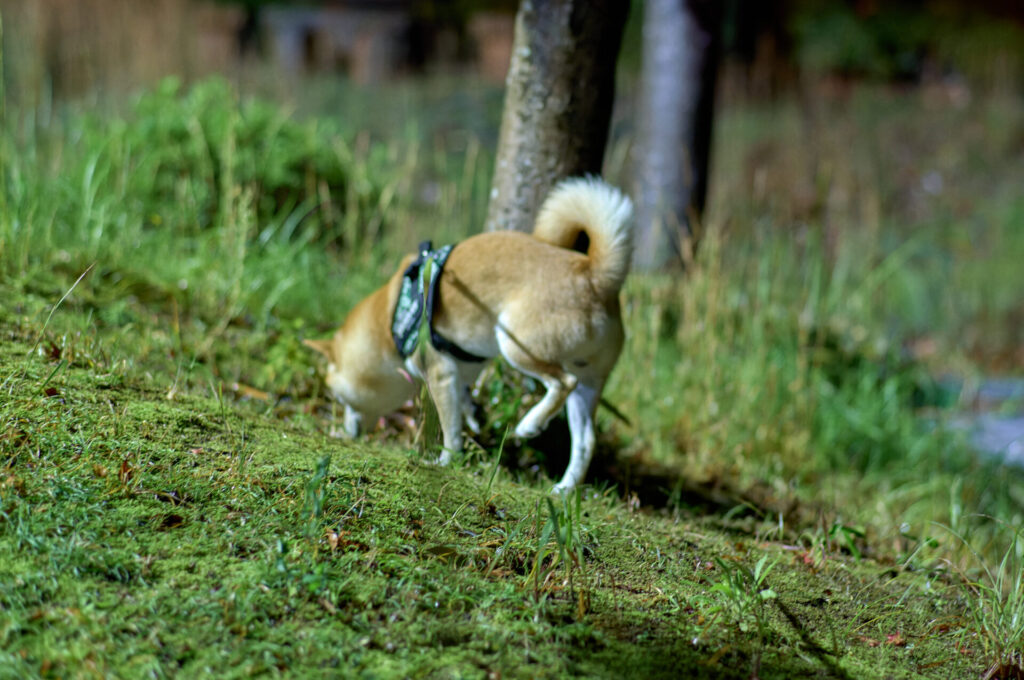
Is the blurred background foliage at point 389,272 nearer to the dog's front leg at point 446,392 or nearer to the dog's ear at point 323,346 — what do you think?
the dog's ear at point 323,346

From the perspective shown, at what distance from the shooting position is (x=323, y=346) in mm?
3594

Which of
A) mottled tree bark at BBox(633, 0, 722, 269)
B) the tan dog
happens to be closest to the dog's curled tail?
the tan dog

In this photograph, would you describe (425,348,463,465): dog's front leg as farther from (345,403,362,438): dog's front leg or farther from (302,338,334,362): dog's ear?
(302,338,334,362): dog's ear

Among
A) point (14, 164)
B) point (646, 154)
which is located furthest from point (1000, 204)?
point (14, 164)

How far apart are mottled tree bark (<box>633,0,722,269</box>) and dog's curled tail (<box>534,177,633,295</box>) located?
8.75 feet

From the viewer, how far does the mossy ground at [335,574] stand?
5.88 feet

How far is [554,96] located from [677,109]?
2630 mm

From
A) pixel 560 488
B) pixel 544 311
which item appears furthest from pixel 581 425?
pixel 544 311

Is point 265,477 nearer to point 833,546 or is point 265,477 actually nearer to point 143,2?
point 833,546

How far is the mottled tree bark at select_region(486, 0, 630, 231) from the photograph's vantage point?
134 inches

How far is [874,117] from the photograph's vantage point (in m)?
12.4

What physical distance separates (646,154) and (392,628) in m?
4.63

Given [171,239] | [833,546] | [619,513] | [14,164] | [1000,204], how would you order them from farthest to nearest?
[1000,204] < [171,239] < [14,164] < [833,546] < [619,513]

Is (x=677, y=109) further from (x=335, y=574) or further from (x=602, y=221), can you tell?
(x=335, y=574)
